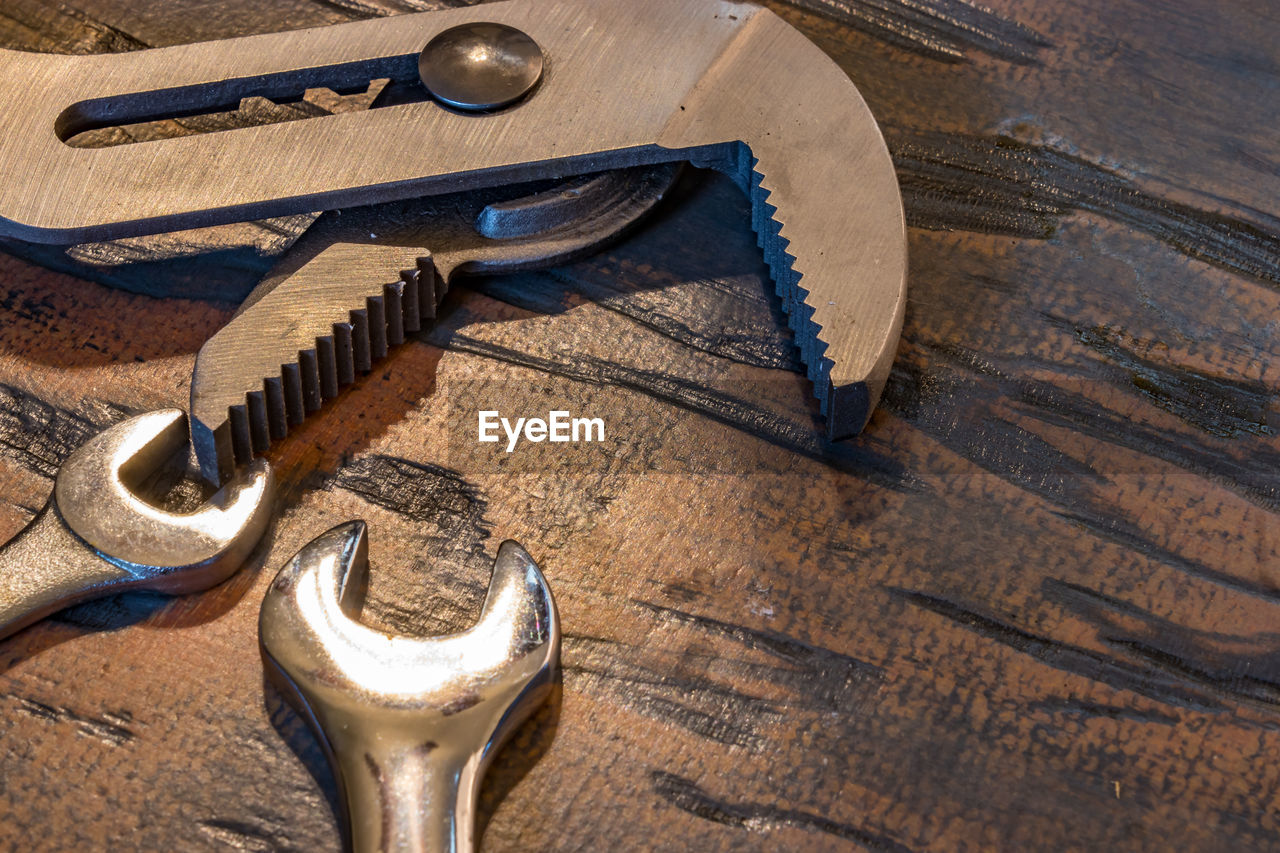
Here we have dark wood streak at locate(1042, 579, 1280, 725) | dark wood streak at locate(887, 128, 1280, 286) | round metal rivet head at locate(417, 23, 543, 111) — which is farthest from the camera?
dark wood streak at locate(887, 128, 1280, 286)

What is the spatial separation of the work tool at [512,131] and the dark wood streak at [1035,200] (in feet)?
0.42

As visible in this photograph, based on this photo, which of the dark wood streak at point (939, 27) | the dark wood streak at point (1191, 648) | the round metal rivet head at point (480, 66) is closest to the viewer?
the dark wood streak at point (1191, 648)

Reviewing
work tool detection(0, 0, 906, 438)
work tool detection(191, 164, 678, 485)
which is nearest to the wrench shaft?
work tool detection(191, 164, 678, 485)

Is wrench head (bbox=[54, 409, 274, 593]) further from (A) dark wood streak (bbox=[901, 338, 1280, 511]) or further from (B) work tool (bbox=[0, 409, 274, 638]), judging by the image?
(A) dark wood streak (bbox=[901, 338, 1280, 511])

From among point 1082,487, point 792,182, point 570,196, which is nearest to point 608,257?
point 570,196

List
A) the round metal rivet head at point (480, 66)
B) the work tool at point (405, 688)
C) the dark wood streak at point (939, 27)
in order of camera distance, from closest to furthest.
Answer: the work tool at point (405, 688) < the round metal rivet head at point (480, 66) < the dark wood streak at point (939, 27)

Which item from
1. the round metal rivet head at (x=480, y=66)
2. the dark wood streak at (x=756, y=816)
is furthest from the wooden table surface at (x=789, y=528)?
the round metal rivet head at (x=480, y=66)

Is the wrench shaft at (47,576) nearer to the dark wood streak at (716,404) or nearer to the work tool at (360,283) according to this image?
the work tool at (360,283)

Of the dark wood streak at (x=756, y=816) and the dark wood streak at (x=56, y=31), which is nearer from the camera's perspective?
the dark wood streak at (x=756, y=816)

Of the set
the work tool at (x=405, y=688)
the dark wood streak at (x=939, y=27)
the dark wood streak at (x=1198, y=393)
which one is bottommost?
the dark wood streak at (x=1198, y=393)

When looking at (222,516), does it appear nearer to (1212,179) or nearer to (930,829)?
(930,829)

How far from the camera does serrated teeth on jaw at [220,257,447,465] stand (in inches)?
33.0

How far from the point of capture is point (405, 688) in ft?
2.44

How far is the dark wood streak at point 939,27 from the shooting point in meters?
1.16
